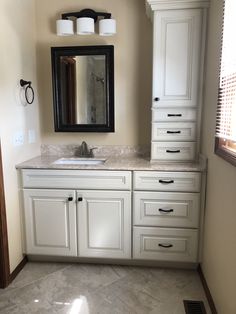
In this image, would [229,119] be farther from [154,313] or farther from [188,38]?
[154,313]

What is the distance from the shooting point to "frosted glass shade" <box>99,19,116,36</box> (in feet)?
7.79

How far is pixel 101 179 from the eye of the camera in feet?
7.21

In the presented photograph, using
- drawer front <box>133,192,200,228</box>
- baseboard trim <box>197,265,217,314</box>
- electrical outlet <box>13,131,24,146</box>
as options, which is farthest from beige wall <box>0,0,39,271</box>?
baseboard trim <box>197,265,217,314</box>

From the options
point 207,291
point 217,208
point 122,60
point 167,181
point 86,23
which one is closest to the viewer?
point 217,208

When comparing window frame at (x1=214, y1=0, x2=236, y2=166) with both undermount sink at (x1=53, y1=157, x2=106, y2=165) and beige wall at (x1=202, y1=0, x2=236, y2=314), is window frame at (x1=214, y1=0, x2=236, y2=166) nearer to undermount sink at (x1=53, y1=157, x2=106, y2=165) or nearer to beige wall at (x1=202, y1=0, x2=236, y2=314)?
beige wall at (x1=202, y1=0, x2=236, y2=314)

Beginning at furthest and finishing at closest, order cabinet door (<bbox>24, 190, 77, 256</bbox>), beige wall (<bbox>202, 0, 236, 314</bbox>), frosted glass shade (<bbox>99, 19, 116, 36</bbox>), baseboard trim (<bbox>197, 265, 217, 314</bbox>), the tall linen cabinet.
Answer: frosted glass shade (<bbox>99, 19, 116, 36</bbox>)
cabinet door (<bbox>24, 190, 77, 256</bbox>)
the tall linen cabinet
baseboard trim (<bbox>197, 265, 217, 314</bbox>)
beige wall (<bbox>202, 0, 236, 314</bbox>)

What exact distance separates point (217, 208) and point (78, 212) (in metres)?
1.12

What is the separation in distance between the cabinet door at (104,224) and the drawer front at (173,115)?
72 centimetres

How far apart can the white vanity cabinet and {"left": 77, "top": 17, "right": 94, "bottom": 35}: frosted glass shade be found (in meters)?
1.28

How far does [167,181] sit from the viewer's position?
2143 mm

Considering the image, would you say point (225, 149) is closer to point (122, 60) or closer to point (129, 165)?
point (129, 165)

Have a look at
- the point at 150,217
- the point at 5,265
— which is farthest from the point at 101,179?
the point at 5,265

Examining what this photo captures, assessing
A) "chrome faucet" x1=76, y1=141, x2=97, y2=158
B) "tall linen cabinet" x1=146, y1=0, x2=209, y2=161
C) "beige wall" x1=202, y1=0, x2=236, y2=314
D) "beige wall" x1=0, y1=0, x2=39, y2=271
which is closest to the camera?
"beige wall" x1=202, y1=0, x2=236, y2=314

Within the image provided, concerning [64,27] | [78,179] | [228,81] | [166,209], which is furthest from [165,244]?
[64,27]
